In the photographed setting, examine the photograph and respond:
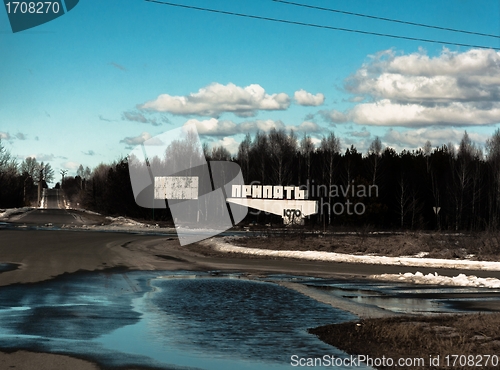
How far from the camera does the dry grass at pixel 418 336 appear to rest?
9117 mm

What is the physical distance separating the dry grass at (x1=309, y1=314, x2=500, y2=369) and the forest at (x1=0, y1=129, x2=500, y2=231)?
65821 mm

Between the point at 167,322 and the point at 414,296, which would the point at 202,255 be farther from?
the point at 167,322

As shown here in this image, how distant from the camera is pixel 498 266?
24672 millimetres

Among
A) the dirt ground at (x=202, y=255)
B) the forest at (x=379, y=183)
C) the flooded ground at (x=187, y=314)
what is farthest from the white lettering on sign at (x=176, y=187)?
the flooded ground at (x=187, y=314)

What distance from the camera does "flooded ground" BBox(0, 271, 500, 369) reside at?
920cm

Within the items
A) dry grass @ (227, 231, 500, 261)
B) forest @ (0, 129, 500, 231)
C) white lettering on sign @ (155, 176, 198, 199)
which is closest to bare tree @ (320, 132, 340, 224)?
forest @ (0, 129, 500, 231)

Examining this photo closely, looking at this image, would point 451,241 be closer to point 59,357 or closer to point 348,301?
point 348,301

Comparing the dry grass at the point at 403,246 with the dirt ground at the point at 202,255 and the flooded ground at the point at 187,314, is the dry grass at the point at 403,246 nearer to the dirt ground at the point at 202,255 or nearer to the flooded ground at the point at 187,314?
the dirt ground at the point at 202,255

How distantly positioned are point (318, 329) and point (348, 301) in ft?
13.2

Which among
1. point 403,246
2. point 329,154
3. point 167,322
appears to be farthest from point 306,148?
point 167,322

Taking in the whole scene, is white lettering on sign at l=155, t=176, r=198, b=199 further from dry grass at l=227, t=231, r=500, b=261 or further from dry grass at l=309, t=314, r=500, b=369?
dry grass at l=309, t=314, r=500, b=369

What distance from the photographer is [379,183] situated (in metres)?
87.7

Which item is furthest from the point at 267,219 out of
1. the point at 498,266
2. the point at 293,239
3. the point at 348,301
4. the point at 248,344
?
the point at 248,344

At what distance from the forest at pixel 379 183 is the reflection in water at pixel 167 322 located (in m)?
62.0
